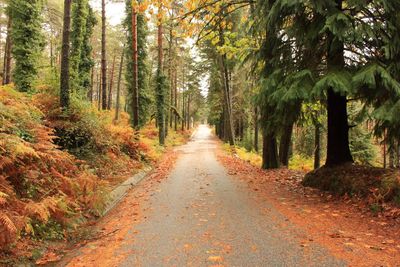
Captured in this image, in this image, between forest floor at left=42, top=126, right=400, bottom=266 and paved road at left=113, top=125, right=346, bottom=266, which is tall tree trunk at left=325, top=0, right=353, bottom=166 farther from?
paved road at left=113, top=125, right=346, bottom=266

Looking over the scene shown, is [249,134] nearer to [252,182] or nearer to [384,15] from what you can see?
[252,182]

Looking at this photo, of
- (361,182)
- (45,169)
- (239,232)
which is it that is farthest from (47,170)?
(361,182)

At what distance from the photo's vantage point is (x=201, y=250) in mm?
4902

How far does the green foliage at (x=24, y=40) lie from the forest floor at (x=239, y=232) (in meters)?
14.1

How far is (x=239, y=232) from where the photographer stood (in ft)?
18.7

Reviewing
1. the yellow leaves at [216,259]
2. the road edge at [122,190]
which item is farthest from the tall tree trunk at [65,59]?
the yellow leaves at [216,259]

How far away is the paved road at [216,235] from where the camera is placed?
14.8 ft

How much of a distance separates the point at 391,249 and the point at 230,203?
12.4ft

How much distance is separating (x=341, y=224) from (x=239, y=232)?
193cm

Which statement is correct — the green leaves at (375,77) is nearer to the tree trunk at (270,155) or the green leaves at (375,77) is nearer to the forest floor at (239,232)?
the forest floor at (239,232)

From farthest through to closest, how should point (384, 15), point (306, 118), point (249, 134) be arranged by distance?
1. point (249, 134)
2. point (306, 118)
3. point (384, 15)

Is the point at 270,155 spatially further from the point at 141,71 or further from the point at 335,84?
the point at 141,71

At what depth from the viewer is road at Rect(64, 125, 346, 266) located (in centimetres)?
452

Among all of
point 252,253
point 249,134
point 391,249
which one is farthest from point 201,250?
point 249,134
